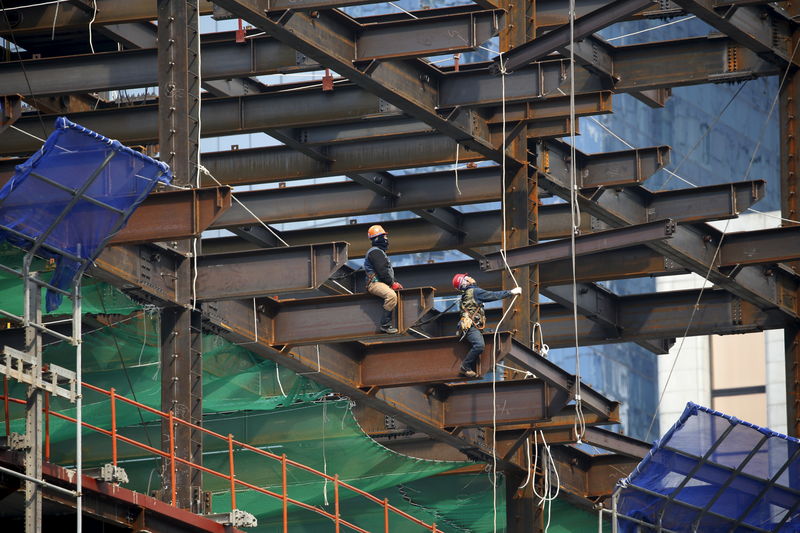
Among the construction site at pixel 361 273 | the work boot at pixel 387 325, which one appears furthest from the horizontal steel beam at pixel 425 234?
the work boot at pixel 387 325

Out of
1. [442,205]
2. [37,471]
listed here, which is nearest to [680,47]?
[442,205]

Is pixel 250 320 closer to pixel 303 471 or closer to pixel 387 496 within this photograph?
pixel 303 471

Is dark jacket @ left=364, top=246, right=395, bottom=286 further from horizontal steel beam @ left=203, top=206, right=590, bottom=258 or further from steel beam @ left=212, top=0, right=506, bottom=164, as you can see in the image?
horizontal steel beam @ left=203, top=206, right=590, bottom=258

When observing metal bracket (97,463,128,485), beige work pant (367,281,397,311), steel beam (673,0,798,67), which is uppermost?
steel beam (673,0,798,67)

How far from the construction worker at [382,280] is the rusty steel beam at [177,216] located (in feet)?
11.0

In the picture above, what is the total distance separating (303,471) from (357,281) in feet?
13.0

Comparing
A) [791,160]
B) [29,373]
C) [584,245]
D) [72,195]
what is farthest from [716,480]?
[72,195]

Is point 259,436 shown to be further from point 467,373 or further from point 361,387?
point 467,373

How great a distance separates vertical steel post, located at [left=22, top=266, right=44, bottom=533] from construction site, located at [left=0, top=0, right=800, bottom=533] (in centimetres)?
4

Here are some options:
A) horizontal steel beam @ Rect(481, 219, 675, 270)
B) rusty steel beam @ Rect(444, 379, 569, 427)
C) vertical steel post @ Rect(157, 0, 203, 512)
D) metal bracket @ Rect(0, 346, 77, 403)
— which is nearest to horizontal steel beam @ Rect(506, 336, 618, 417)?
rusty steel beam @ Rect(444, 379, 569, 427)

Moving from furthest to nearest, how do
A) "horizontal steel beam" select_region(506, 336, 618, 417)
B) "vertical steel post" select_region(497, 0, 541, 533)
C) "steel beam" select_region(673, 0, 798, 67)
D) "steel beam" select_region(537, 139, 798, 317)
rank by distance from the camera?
"steel beam" select_region(537, 139, 798, 317) < "vertical steel post" select_region(497, 0, 541, 533) < "steel beam" select_region(673, 0, 798, 67) < "horizontal steel beam" select_region(506, 336, 618, 417)

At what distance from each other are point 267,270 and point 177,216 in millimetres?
2361

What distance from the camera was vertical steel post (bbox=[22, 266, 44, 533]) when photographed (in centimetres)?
2116

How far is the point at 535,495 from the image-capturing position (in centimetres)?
3272
